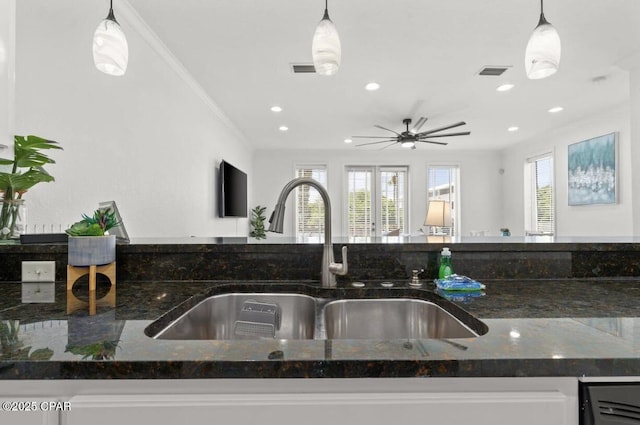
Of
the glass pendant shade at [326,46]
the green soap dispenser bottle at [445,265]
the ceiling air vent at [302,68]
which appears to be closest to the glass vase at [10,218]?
the glass pendant shade at [326,46]

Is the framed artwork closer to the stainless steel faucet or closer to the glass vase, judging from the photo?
the stainless steel faucet

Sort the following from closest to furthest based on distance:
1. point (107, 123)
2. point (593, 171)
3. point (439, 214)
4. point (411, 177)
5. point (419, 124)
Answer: point (107, 123), point (439, 214), point (593, 171), point (419, 124), point (411, 177)

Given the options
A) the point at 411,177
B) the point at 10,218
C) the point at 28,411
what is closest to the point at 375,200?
the point at 411,177

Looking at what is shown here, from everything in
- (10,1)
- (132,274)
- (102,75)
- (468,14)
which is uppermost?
(468,14)

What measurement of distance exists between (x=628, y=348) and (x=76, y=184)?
232cm

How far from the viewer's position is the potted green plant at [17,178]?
1.19m

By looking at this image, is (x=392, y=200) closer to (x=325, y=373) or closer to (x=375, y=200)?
(x=375, y=200)

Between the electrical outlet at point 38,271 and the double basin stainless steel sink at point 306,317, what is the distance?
0.60m

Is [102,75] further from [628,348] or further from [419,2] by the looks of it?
[628,348]

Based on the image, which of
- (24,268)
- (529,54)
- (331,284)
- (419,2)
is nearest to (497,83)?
(419,2)

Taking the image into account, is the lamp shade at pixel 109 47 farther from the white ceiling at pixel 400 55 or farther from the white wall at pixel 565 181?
the white wall at pixel 565 181

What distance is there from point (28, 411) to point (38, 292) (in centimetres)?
66

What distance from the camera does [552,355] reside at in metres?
0.56

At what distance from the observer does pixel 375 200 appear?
7020mm
